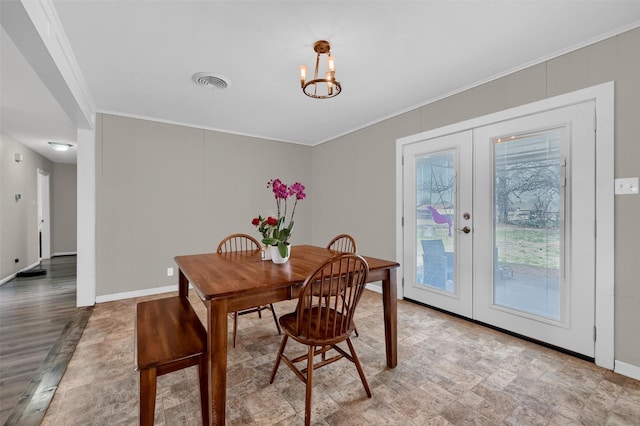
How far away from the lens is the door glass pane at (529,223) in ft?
7.72

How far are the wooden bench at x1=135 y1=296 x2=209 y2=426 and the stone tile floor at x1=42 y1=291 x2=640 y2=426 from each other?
375mm

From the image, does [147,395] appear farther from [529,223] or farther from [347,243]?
[529,223]

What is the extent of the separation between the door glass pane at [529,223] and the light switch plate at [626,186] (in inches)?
12.6

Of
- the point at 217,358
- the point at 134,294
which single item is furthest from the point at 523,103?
the point at 134,294

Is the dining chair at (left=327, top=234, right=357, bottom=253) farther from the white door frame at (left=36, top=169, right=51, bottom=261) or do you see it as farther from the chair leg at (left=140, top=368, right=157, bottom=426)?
the white door frame at (left=36, top=169, right=51, bottom=261)

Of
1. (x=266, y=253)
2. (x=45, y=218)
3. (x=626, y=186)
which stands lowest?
(x=266, y=253)

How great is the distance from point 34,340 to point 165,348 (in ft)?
7.37

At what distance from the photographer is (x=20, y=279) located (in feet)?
15.5

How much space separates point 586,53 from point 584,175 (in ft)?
3.04

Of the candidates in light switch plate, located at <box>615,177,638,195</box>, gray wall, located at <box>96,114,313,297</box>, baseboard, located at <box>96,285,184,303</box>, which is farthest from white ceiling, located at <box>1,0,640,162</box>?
baseboard, located at <box>96,285,184,303</box>

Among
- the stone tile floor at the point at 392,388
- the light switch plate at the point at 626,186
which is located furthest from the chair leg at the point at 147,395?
the light switch plate at the point at 626,186

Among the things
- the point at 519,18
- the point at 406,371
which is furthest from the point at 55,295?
the point at 519,18

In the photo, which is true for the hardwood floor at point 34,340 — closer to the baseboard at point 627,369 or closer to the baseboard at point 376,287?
the baseboard at point 376,287

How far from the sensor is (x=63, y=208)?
288 inches
